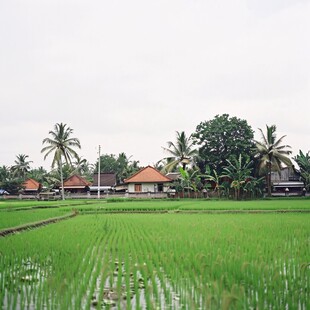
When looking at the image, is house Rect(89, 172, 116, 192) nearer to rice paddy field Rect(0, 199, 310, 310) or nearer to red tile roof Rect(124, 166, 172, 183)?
red tile roof Rect(124, 166, 172, 183)

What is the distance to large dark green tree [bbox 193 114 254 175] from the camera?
34469mm

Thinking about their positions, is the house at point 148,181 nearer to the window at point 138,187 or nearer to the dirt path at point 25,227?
the window at point 138,187

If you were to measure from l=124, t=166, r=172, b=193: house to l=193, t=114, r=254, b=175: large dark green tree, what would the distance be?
347 centimetres

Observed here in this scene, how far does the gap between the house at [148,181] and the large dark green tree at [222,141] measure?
3466 millimetres

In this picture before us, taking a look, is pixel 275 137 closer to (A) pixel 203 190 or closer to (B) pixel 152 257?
(A) pixel 203 190

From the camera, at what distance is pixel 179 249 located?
257 inches

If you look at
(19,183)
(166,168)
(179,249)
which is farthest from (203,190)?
(179,249)

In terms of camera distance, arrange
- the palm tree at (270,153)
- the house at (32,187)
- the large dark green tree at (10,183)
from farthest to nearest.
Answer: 1. the house at (32,187)
2. the large dark green tree at (10,183)
3. the palm tree at (270,153)

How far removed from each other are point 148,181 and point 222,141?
23.3ft

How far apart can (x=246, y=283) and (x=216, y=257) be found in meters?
1.38

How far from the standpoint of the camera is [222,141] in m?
35.2

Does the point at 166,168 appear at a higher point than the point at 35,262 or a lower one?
higher

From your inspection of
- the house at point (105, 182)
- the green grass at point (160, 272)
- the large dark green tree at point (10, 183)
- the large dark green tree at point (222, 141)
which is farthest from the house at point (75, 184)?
the green grass at point (160, 272)

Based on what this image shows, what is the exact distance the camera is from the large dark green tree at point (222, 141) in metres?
34.5
